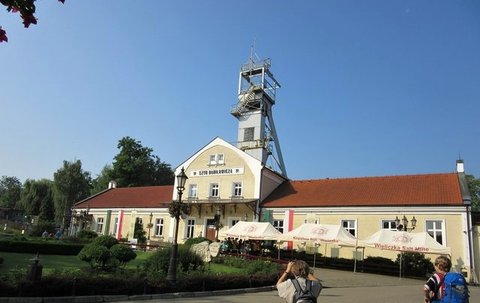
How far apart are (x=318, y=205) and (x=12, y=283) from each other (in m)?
24.6

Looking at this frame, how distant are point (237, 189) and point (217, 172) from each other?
2623 mm

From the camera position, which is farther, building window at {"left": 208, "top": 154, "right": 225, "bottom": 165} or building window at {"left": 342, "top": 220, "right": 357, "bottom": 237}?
building window at {"left": 208, "top": 154, "right": 225, "bottom": 165}

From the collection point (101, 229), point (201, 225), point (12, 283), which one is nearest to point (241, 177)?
point (201, 225)

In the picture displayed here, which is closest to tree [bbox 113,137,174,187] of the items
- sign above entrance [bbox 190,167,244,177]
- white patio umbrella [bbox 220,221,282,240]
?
sign above entrance [bbox 190,167,244,177]

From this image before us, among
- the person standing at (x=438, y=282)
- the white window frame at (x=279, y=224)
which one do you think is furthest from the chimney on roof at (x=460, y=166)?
the person standing at (x=438, y=282)

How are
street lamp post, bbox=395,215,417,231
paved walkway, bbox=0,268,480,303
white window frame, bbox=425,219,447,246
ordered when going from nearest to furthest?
1. paved walkway, bbox=0,268,480,303
2. street lamp post, bbox=395,215,417,231
3. white window frame, bbox=425,219,447,246

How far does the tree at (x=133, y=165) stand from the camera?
204ft

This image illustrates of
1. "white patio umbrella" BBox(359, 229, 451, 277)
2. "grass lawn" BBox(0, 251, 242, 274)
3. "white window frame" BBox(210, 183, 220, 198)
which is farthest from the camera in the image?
"white window frame" BBox(210, 183, 220, 198)

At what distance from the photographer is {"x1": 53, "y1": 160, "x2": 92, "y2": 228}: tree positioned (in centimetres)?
6394

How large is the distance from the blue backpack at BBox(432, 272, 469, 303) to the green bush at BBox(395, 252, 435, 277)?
2160 centimetres

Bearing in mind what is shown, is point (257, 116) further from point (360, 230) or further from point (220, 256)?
point (220, 256)

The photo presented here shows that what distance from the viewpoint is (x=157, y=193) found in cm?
4634

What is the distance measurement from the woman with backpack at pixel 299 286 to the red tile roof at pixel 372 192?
25.2m

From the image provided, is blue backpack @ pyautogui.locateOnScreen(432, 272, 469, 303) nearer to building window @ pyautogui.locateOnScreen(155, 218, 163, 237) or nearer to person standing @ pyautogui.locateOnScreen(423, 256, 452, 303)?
person standing @ pyautogui.locateOnScreen(423, 256, 452, 303)
